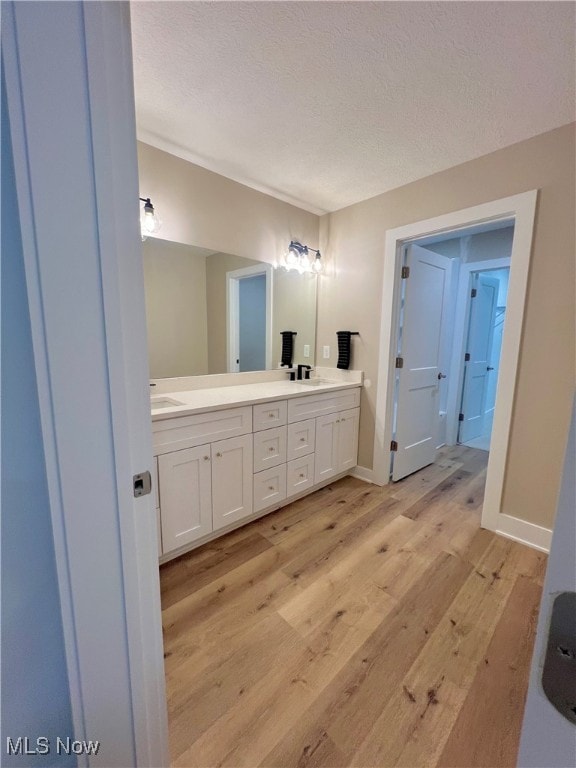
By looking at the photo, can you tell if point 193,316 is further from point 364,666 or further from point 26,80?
point 364,666

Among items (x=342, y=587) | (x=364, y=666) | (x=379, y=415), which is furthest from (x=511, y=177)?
(x=364, y=666)

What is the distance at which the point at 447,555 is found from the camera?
1.83 metres

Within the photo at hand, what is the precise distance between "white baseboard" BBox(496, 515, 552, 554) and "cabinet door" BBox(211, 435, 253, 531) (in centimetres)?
164

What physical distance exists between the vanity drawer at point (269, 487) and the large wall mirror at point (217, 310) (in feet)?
2.75

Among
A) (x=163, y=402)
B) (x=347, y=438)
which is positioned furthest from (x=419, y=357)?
(x=163, y=402)

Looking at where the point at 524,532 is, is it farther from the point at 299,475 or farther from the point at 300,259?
the point at 300,259

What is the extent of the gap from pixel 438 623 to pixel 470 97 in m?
2.41

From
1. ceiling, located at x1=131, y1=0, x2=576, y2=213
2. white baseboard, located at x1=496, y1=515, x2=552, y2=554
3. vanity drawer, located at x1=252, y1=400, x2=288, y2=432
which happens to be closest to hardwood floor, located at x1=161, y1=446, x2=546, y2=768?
white baseboard, located at x1=496, y1=515, x2=552, y2=554

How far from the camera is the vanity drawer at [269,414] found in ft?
6.36

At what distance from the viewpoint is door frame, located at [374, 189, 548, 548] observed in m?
1.82

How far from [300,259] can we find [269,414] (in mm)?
1445

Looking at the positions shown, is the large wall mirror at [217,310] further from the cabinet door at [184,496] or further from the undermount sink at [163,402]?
the cabinet door at [184,496]

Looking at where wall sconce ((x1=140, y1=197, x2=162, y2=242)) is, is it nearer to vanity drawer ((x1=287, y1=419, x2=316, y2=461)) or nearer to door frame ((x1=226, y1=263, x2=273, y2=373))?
door frame ((x1=226, y1=263, x2=273, y2=373))

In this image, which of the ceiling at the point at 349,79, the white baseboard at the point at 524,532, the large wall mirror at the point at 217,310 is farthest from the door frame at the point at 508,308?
the large wall mirror at the point at 217,310
